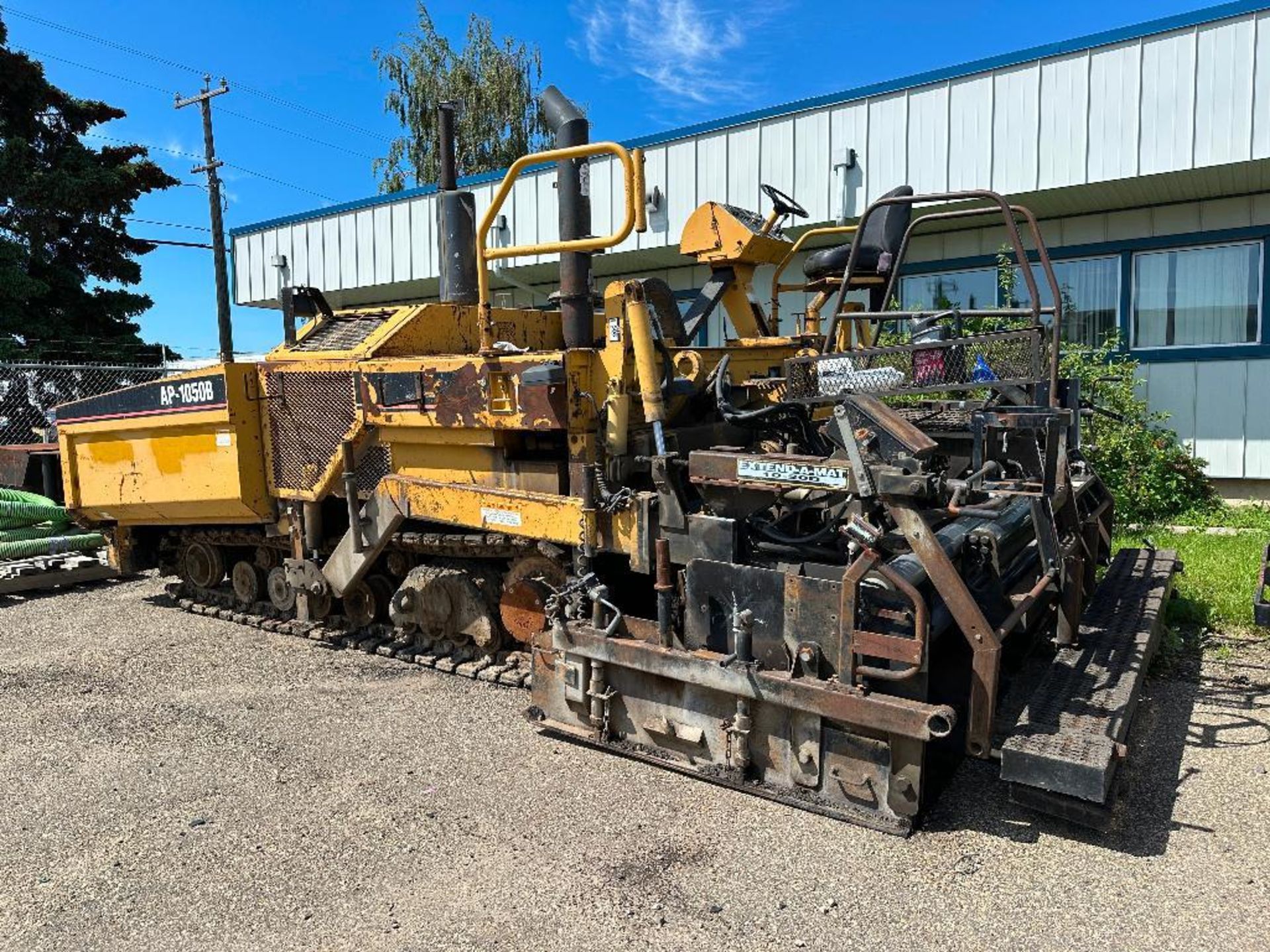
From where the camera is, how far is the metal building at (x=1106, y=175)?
799cm

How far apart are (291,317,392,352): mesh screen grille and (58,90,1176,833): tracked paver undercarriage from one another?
0.03 metres

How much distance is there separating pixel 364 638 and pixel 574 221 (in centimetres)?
300

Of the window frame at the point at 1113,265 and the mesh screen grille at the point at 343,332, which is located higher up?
the window frame at the point at 1113,265

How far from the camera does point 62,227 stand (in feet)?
71.6

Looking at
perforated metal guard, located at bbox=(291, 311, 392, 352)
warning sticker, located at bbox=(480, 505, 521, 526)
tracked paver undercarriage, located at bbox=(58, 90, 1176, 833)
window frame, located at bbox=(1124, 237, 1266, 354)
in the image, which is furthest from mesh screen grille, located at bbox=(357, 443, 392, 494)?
window frame, located at bbox=(1124, 237, 1266, 354)

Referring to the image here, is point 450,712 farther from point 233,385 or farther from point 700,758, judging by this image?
point 233,385

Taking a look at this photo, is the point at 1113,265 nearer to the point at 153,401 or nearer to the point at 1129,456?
the point at 1129,456

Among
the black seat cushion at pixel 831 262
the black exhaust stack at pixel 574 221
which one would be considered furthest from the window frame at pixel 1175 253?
the black exhaust stack at pixel 574 221

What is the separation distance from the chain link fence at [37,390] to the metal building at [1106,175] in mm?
7449

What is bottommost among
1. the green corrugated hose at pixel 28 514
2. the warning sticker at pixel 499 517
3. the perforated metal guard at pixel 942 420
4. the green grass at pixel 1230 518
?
the green grass at pixel 1230 518

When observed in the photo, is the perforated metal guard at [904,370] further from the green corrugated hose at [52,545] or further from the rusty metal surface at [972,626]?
the green corrugated hose at [52,545]

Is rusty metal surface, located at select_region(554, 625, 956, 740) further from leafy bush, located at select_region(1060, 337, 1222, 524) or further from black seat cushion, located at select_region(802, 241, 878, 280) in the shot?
leafy bush, located at select_region(1060, 337, 1222, 524)

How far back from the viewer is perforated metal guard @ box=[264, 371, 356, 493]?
229 inches

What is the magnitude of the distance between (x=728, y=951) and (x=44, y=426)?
12972mm
